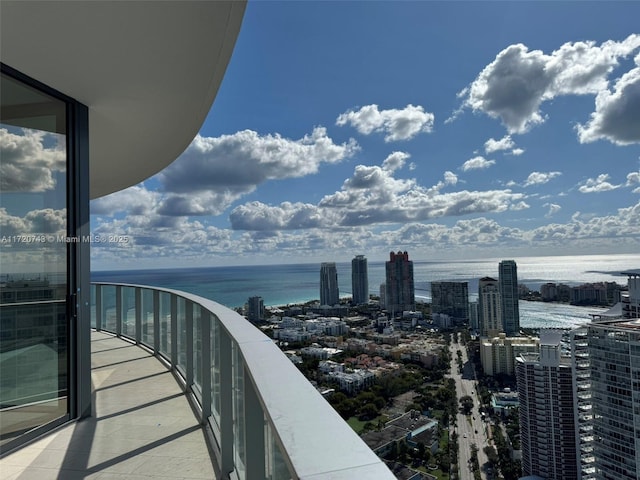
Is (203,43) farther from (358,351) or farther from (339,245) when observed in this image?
(339,245)

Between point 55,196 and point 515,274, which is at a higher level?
point 55,196

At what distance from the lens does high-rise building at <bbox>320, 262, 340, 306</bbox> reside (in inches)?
1065

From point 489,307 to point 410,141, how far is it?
33.9 meters

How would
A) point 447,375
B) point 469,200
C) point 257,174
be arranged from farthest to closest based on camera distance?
point 469,200, point 257,174, point 447,375

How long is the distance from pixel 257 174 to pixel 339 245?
17651 mm

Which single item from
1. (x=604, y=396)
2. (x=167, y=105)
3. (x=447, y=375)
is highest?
(x=167, y=105)

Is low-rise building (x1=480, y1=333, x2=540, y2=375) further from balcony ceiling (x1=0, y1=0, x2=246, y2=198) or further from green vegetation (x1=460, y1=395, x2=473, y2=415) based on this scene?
balcony ceiling (x1=0, y1=0, x2=246, y2=198)

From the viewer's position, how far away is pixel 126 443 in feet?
8.36

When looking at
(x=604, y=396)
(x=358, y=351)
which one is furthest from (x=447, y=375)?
(x=604, y=396)

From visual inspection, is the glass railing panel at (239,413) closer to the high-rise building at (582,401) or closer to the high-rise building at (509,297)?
the high-rise building at (582,401)

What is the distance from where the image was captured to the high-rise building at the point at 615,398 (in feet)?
33.9

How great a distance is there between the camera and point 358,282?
32.0 m

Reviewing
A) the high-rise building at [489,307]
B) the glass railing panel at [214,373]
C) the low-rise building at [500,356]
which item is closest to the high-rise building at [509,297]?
the high-rise building at [489,307]

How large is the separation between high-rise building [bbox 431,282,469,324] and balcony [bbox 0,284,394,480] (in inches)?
1056
